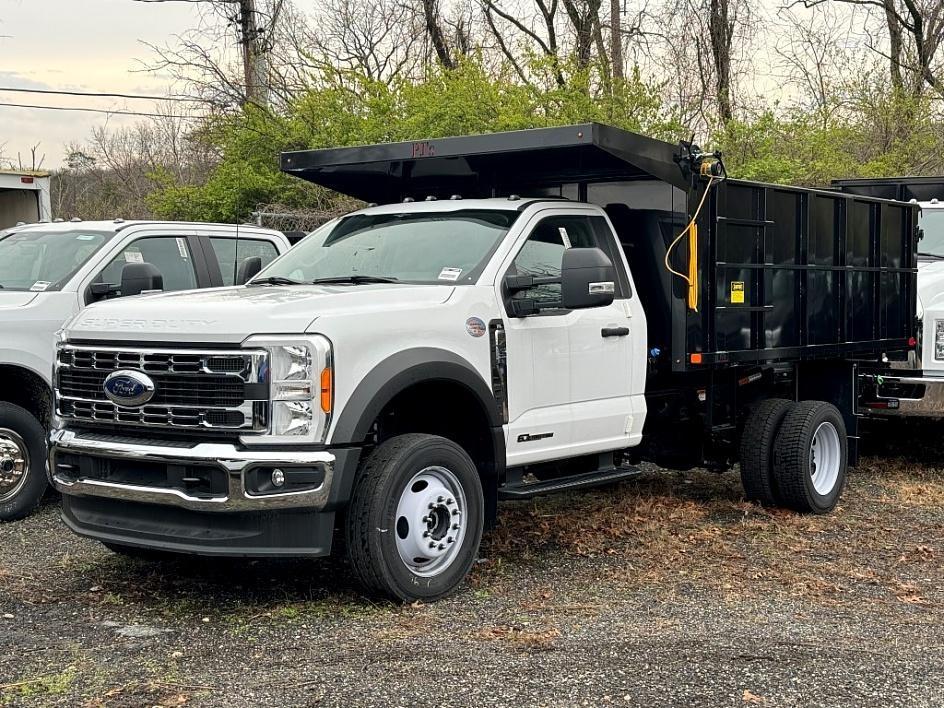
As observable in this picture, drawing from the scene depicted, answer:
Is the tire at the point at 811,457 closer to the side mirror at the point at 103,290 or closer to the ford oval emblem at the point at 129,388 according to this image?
the ford oval emblem at the point at 129,388

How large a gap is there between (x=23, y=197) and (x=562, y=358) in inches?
327

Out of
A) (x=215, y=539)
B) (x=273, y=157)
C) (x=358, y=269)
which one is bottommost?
(x=215, y=539)

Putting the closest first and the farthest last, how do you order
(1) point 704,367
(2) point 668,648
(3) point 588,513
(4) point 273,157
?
(2) point 668,648 < (1) point 704,367 < (3) point 588,513 < (4) point 273,157

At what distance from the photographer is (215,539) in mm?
5375

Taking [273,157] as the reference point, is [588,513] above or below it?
below

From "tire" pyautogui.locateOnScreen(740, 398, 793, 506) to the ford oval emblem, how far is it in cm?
444

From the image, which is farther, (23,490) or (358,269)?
(23,490)

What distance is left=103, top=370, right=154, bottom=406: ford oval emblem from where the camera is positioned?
18.0 feet

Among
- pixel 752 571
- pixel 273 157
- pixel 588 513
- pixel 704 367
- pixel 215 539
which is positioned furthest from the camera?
pixel 273 157

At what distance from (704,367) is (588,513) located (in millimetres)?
1395

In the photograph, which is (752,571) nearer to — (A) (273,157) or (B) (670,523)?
(B) (670,523)

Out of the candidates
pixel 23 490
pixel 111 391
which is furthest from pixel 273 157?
pixel 111 391

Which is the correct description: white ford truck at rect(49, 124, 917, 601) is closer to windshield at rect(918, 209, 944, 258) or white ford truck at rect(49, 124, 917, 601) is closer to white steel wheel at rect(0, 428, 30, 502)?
white steel wheel at rect(0, 428, 30, 502)

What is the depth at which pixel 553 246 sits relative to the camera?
6895 mm
